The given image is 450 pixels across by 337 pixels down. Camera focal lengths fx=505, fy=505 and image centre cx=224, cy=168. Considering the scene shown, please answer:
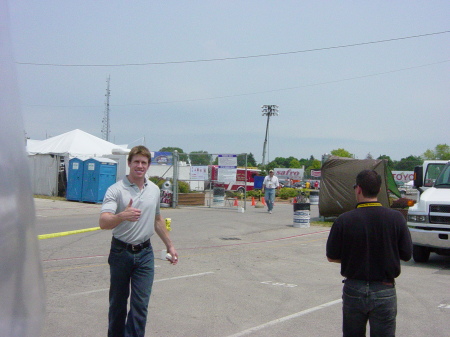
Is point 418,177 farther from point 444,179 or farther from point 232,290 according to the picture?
point 232,290

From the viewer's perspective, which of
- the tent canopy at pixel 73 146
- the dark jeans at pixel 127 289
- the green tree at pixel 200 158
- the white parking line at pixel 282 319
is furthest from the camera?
the tent canopy at pixel 73 146

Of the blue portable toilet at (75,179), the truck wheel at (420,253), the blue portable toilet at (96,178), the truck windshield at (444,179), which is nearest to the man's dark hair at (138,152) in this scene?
the truck wheel at (420,253)

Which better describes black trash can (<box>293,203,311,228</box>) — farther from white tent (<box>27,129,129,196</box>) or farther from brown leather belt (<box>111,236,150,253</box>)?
white tent (<box>27,129,129,196</box>)

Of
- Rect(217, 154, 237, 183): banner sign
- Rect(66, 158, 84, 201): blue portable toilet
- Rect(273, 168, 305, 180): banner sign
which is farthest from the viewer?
Rect(273, 168, 305, 180): banner sign

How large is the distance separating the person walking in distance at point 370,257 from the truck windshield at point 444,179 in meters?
8.44

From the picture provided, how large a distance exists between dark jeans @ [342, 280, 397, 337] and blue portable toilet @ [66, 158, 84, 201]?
23.5m

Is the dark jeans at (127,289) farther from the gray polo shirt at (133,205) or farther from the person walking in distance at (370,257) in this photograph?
the person walking in distance at (370,257)

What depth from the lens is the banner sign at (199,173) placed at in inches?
957

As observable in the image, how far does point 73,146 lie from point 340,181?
55.1ft

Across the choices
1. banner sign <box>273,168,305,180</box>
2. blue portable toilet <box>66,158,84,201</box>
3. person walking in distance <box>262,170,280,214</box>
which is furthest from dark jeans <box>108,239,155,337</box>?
banner sign <box>273,168,305,180</box>

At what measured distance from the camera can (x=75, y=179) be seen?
26062mm

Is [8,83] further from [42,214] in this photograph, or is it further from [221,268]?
[42,214]

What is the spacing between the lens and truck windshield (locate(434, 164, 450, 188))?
38.0ft

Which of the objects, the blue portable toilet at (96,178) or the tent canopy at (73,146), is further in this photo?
the tent canopy at (73,146)
